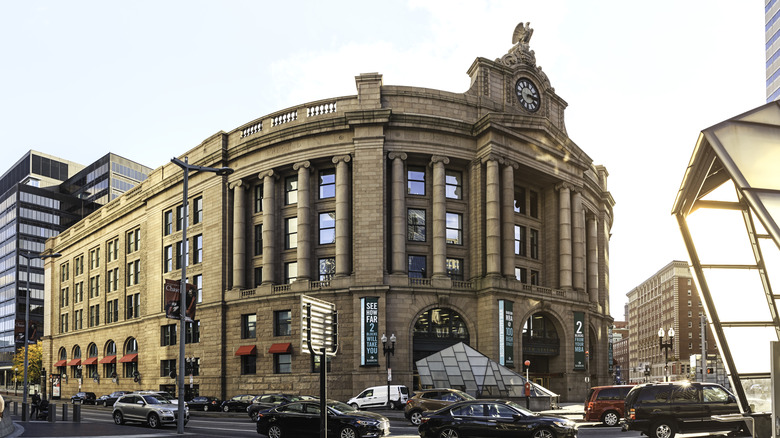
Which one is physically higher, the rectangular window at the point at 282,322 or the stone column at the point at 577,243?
the stone column at the point at 577,243

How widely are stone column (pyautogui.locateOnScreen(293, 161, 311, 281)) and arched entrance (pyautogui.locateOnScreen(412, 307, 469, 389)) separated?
936cm

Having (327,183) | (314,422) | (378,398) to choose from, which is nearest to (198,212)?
(327,183)

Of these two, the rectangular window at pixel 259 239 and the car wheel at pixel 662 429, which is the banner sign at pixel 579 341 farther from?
the car wheel at pixel 662 429

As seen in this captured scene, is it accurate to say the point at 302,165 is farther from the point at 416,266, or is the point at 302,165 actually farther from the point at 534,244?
the point at 534,244

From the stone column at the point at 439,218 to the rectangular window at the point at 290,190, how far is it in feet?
37.7

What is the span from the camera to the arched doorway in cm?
5622

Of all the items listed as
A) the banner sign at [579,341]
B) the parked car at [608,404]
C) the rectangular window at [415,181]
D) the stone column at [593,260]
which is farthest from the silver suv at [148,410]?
the stone column at [593,260]

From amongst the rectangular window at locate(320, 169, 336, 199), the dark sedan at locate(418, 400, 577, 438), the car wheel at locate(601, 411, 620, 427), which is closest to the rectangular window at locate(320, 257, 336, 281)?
the rectangular window at locate(320, 169, 336, 199)

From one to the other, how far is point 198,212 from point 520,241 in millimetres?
28916

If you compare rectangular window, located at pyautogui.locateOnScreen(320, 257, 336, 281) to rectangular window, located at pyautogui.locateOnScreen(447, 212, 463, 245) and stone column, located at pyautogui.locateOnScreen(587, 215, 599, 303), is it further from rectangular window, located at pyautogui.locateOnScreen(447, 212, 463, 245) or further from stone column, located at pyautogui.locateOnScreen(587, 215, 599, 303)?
stone column, located at pyautogui.locateOnScreen(587, 215, 599, 303)

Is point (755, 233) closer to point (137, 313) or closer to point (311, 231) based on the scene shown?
point (311, 231)

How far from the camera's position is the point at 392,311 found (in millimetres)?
50656

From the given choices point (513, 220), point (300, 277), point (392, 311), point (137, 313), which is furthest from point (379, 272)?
point (137, 313)

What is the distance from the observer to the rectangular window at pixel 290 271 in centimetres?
5566
